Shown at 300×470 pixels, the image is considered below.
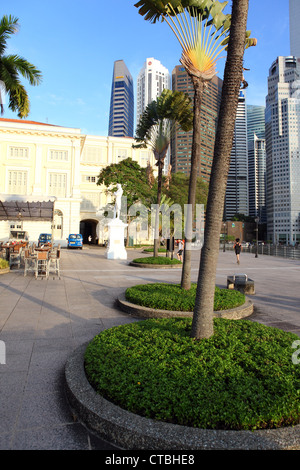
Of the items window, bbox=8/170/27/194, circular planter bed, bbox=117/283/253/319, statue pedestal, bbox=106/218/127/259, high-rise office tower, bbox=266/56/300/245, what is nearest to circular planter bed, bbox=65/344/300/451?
circular planter bed, bbox=117/283/253/319

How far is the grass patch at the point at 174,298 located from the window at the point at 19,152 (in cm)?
4215

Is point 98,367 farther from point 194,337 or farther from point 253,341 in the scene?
point 253,341

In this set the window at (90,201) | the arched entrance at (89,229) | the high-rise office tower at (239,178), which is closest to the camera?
the window at (90,201)

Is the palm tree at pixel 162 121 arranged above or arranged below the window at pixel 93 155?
Result: below

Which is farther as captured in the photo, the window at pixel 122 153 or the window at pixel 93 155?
the window at pixel 122 153

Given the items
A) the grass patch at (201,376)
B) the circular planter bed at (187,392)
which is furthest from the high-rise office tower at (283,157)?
the circular planter bed at (187,392)

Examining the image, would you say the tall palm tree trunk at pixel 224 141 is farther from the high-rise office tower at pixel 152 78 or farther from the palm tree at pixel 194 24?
the high-rise office tower at pixel 152 78

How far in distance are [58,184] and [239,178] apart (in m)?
146

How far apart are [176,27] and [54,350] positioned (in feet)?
20.3

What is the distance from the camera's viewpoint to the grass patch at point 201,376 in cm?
238

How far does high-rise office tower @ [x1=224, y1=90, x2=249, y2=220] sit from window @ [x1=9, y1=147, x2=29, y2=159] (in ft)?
428

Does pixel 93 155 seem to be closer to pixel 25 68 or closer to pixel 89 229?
pixel 89 229

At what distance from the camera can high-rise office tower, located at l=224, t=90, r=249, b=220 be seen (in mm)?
164875

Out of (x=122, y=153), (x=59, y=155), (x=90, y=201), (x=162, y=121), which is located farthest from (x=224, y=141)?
(x=122, y=153)
